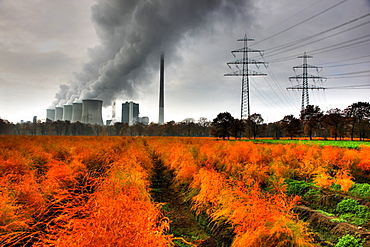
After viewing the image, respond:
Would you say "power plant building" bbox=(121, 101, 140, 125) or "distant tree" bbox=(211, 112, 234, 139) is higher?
"power plant building" bbox=(121, 101, 140, 125)

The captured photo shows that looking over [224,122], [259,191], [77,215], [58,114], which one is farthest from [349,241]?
[58,114]

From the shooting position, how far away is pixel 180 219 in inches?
231

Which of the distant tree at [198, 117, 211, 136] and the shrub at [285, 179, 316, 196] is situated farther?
the distant tree at [198, 117, 211, 136]

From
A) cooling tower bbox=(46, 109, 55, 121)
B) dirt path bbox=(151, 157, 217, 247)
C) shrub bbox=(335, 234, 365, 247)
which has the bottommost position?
dirt path bbox=(151, 157, 217, 247)

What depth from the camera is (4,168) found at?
6.98 metres

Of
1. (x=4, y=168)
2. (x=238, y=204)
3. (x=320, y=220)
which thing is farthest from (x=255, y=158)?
(x=4, y=168)

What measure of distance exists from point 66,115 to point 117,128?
68.7 feet

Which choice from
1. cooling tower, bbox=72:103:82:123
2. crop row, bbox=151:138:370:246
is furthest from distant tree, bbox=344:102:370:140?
cooling tower, bbox=72:103:82:123

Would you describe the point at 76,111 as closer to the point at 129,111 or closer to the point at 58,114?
the point at 58,114

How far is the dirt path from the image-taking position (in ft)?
15.0

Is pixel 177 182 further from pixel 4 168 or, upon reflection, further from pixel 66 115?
pixel 66 115

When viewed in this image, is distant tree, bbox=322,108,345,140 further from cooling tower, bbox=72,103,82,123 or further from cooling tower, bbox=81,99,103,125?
cooling tower, bbox=72,103,82,123

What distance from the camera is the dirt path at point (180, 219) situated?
15.0 feet

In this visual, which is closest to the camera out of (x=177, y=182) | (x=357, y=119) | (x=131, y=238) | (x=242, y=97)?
(x=131, y=238)
